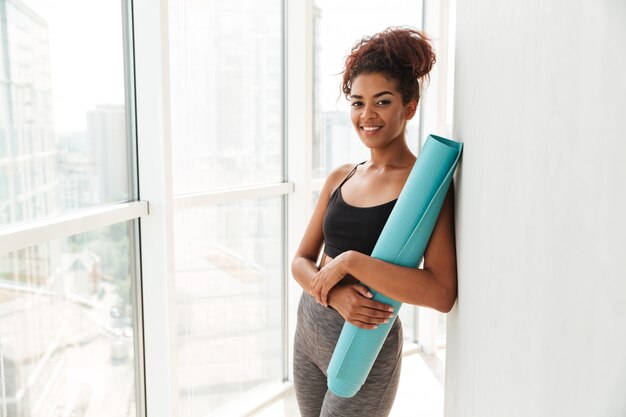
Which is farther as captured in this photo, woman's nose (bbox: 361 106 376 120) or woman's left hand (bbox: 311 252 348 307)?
woman's nose (bbox: 361 106 376 120)

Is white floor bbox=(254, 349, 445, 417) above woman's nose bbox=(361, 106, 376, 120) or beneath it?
beneath

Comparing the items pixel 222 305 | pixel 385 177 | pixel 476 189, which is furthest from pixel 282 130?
pixel 476 189

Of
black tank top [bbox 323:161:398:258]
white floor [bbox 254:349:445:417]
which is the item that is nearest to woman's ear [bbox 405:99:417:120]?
black tank top [bbox 323:161:398:258]

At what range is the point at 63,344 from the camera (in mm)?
1797

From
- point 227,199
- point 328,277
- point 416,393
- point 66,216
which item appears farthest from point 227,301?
point 328,277

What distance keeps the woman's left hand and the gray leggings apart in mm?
163

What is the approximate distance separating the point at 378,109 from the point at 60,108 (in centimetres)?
104

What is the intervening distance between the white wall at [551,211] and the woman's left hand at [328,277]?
47 cm

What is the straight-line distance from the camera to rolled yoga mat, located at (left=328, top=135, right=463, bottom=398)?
1.00m

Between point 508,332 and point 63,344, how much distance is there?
1.68 m

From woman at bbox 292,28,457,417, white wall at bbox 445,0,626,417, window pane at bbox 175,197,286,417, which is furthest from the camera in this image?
window pane at bbox 175,197,286,417

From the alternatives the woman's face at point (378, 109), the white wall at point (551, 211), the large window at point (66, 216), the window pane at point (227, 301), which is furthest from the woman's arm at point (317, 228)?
the window pane at point (227, 301)

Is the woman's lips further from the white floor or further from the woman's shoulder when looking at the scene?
the white floor

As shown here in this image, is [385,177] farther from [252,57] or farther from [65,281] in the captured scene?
[252,57]
